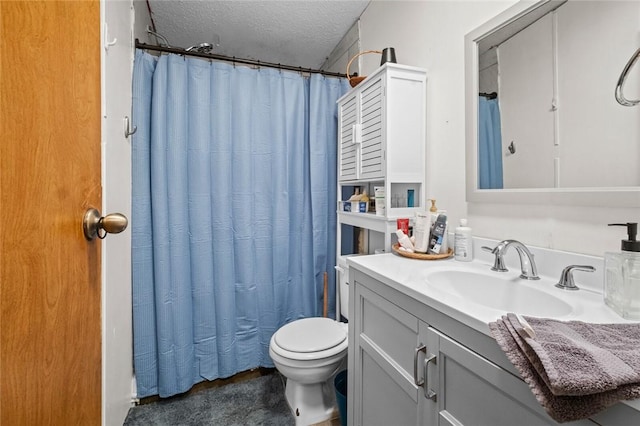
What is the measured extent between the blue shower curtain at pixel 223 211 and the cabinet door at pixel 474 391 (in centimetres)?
130

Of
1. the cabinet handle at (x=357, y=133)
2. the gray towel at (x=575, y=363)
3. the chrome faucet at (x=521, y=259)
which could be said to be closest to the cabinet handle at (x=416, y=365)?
the gray towel at (x=575, y=363)

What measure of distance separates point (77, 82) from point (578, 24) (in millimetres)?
1270

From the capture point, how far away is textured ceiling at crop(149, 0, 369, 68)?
6.18 ft

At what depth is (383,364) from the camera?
3.09 feet

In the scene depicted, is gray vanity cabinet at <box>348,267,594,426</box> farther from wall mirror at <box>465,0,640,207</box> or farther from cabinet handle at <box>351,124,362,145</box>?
cabinet handle at <box>351,124,362,145</box>

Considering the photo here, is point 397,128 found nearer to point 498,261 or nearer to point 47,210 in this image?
point 498,261

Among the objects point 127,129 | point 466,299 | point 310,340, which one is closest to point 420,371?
point 466,299

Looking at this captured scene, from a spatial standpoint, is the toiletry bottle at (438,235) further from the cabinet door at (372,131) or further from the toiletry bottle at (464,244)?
the cabinet door at (372,131)

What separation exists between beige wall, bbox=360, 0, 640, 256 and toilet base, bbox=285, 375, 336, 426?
43.0 inches

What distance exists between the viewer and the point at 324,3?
1863 mm

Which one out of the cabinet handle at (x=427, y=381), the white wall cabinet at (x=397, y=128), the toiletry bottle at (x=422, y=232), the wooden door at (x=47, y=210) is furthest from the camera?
the white wall cabinet at (x=397, y=128)

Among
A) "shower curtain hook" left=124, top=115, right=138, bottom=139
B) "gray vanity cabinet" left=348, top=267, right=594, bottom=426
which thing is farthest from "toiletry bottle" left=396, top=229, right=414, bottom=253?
"shower curtain hook" left=124, top=115, right=138, bottom=139

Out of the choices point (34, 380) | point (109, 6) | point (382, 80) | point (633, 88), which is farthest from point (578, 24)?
point (109, 6)

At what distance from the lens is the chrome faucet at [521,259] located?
2.95ft
